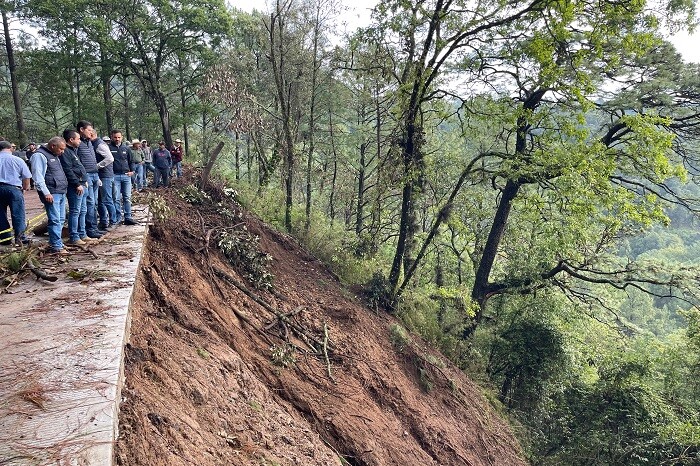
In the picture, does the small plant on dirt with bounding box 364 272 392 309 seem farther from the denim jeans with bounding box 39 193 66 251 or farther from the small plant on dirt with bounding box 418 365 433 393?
the denim jeans with bounding box 39 193 66 251

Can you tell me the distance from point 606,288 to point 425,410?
9.86 meters

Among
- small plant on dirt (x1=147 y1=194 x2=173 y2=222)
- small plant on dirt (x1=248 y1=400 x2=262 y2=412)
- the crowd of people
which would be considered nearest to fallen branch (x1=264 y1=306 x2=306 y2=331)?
small plant on dirt (x1=248 y1=400 x2=262 y2=412)

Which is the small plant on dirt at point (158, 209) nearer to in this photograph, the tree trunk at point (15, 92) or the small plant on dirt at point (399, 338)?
the small plant on dirt at point (399, 338)

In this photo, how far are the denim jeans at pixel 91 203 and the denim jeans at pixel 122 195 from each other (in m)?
0.84

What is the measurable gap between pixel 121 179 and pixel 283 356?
4.38 metres

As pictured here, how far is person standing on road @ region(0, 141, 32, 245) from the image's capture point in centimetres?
603

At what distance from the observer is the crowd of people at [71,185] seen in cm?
546

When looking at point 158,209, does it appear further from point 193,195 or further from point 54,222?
point 193,195

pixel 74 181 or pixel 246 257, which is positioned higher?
pixel 74 181

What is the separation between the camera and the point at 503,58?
9.65 meters

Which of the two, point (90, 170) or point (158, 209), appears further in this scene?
point (158, 209)

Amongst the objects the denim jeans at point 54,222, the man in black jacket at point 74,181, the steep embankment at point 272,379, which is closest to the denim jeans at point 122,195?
the steep embankment at point 272,379

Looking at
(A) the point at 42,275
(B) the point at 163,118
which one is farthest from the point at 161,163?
(B) the point at 163,118

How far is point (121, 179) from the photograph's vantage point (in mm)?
7352
